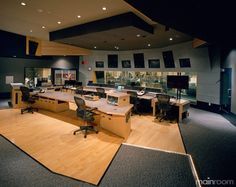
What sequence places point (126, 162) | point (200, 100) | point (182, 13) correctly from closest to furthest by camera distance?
point (182, 13) → point (126, 162) → point (200, 100)

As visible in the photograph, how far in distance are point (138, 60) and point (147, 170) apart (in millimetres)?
8413

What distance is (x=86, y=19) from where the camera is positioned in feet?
19.9

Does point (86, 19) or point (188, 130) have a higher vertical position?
point (86, 19)

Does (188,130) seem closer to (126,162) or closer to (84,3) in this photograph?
(126,162)

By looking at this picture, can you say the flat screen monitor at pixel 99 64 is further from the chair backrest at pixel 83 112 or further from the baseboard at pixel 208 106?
the chair backrest at pixel 83 112

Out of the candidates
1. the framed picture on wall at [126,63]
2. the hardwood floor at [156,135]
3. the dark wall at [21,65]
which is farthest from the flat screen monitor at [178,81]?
the dark wall at [21,65]

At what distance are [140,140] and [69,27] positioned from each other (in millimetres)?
5479

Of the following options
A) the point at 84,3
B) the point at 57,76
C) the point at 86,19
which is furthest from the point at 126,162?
the point at 57,76

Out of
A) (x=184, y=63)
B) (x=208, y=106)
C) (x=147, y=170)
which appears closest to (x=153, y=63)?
(x=184, y=63)

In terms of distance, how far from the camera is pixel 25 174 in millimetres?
2883

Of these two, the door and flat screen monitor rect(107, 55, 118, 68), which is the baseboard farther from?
flat screen monitor rect(107, 55, 118, 68)

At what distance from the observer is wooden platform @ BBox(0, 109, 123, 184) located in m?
3.10

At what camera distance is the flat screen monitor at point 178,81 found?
6.62 m

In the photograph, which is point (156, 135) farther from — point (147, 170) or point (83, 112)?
point (83, 112)
